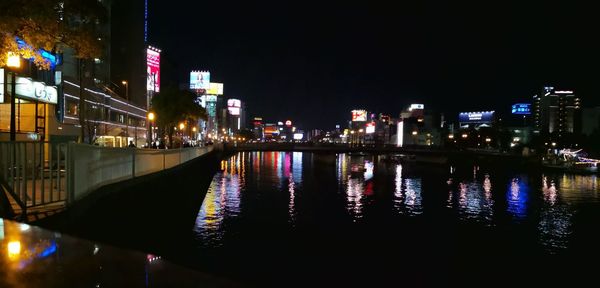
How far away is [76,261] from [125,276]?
105 centimetres

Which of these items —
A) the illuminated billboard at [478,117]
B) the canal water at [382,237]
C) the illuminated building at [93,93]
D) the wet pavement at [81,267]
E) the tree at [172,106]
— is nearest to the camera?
the wet pavement at [81,267]

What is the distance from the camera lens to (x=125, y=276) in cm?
549

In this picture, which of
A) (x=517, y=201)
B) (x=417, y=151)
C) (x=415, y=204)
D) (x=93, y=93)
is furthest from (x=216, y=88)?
(x=415, y=204)

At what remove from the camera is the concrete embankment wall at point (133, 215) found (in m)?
10.3

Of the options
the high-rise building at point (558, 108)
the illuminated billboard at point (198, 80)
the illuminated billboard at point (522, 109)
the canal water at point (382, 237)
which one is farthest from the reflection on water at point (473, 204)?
the high-rise building at point (558, 108)

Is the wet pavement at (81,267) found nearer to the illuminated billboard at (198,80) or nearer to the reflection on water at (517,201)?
the reflection on water at (517,201)

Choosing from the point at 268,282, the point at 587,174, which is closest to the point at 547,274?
the point at 268,282

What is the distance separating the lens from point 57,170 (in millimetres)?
10492

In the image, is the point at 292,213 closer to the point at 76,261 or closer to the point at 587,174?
the point at 76,261

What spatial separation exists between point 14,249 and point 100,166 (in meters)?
7.48

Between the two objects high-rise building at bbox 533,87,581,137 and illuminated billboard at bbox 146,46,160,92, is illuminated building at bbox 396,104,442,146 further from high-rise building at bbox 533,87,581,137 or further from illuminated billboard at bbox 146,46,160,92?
illuminated billboard at bbox 146,46,160,92

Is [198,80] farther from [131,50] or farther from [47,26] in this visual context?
[47,26]

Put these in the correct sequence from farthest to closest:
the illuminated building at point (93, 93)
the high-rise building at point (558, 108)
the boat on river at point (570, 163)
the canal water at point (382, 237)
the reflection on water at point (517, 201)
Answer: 1. the high-rise building at point (558, 108)
2. the boat on river at point (570, 163)
3. the illuminated building at point (93, 93)
4. the reflection on water at point (517, 201)
5. the canal water at point (382, 237)

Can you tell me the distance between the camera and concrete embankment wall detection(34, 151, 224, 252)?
33.9 ft
